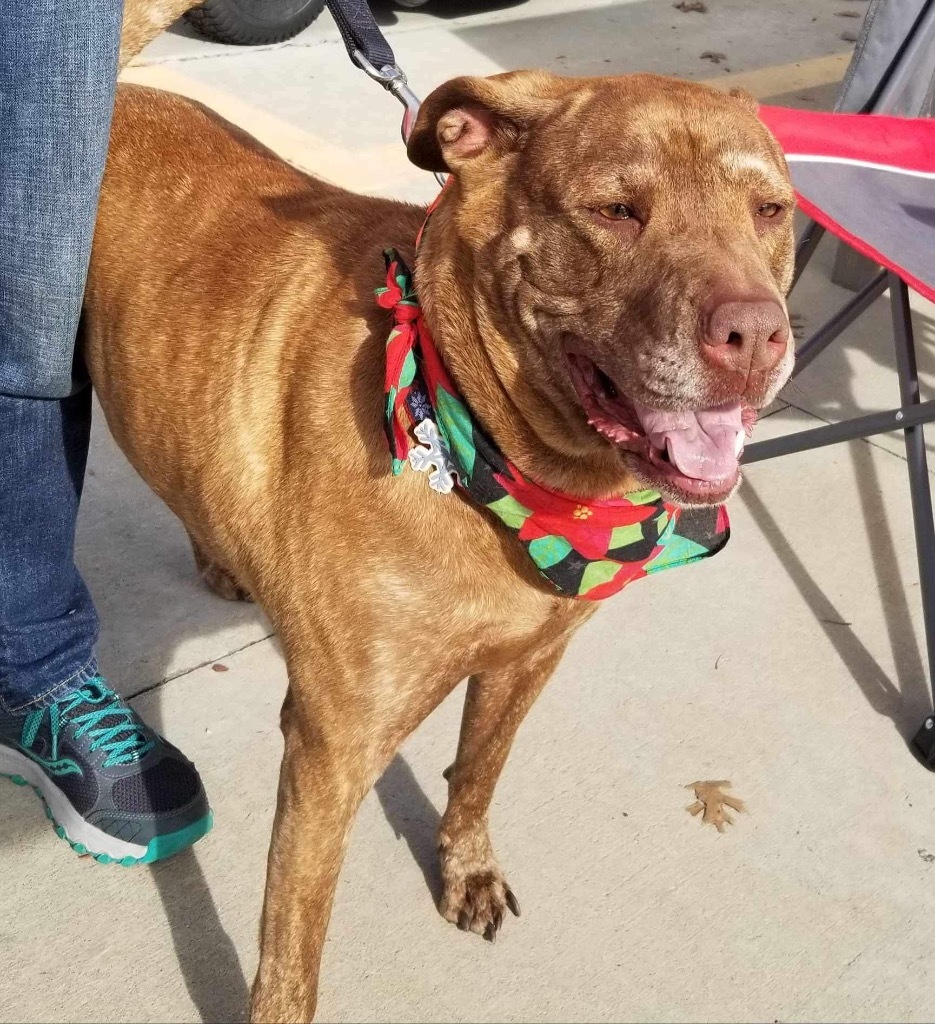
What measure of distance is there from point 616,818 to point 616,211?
150 centimetres

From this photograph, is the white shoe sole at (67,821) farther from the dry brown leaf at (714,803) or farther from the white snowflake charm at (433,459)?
the dry brown leaf at (714,803)

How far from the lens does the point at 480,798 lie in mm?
2525

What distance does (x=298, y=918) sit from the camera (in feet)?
6.82

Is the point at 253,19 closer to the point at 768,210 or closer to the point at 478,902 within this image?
the point at 768,210

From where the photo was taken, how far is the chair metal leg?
9.95 ft

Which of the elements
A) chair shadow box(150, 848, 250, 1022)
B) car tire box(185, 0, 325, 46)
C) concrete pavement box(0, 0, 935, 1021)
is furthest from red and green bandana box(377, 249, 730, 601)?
car tire box(185, 0, 325, 46)

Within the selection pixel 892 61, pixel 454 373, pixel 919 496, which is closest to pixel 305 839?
pixel 454 373

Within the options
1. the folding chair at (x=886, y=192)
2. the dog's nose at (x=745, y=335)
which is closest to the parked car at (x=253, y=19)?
the folding chair at (x=886, y=192)

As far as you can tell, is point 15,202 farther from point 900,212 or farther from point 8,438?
point 900,212

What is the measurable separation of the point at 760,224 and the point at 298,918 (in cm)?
145

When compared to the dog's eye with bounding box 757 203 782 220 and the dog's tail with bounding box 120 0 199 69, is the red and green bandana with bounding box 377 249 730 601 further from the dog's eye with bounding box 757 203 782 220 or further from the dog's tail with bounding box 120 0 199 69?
the dog's tail with bounding box 120 0 199 69

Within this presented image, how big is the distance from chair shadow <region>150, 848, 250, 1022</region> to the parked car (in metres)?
5.24

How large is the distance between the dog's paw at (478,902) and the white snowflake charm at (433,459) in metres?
0.97

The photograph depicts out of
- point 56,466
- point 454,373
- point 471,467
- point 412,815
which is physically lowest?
point 412,815
